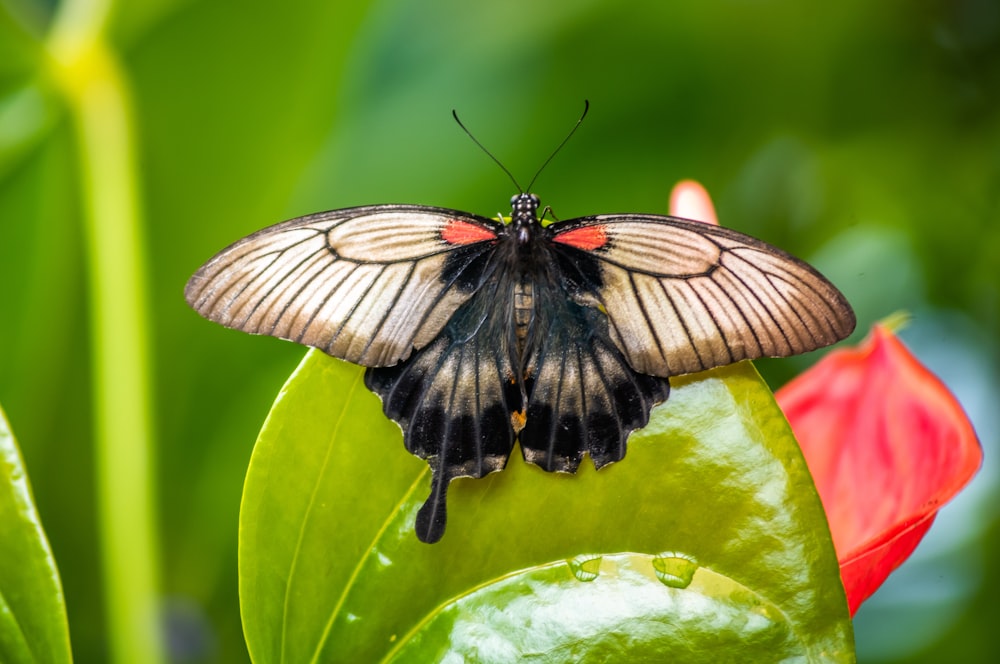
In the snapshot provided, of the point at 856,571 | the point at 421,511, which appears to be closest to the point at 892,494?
the point at 856,571

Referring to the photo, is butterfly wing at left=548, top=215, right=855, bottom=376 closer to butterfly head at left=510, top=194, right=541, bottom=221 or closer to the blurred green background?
butterfly head at left=510, top=194, right=541, bottom=221

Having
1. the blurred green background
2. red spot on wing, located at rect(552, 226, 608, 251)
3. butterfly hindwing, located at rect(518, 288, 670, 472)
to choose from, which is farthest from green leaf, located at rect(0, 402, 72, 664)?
the blurred green background

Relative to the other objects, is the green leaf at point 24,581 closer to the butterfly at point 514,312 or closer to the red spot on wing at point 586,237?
the butterfly at point 514,312

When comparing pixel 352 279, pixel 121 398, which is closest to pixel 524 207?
pixel 352 279

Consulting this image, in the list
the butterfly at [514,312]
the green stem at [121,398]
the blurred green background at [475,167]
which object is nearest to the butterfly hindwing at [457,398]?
the butterfly at [514,312]

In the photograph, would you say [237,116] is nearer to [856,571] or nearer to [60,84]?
[60,84]
